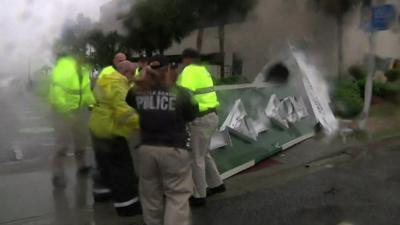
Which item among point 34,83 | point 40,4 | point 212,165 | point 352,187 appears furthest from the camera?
point 352,187

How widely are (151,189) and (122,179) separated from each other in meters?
0.89

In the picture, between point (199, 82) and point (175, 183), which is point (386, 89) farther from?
point (175, 183)

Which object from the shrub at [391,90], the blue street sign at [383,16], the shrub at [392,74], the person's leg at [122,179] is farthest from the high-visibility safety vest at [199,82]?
the shrub at [391,90]

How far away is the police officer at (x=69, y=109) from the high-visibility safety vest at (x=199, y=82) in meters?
0.83

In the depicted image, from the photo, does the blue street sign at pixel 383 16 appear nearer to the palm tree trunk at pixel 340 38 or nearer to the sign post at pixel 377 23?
the sign post at pixel 377 23

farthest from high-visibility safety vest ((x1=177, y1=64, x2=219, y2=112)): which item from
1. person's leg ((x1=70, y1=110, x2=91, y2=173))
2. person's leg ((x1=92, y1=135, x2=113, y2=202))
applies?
person's leg ((x1=70, y1=110, x2=91, y2=173))

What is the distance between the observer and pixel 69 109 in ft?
16.4

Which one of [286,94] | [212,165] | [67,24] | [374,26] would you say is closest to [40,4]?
[67,24]

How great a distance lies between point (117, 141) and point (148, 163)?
984 mm

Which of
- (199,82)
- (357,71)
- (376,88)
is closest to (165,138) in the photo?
(199,82)

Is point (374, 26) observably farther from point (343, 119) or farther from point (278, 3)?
point (343, 119)

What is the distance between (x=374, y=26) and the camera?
3713 mm

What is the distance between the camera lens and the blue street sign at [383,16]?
11.9ft

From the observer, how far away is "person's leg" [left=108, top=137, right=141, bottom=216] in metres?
4.71
